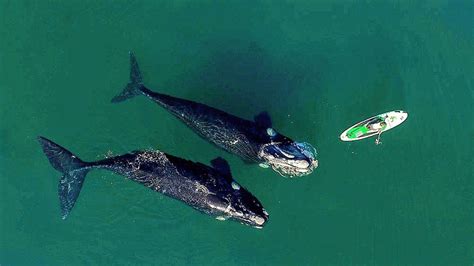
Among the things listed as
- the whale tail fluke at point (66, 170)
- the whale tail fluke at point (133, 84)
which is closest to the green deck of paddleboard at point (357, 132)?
the whale tail fluke at point (133, 84)

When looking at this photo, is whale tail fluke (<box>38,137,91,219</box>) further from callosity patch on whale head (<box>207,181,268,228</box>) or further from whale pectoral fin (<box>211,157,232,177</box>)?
callosity patch on whale head (<box>207,181,268,228</box>)

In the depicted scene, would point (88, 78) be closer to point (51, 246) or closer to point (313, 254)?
point (51, 246)

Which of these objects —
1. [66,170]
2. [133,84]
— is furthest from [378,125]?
[66,170]

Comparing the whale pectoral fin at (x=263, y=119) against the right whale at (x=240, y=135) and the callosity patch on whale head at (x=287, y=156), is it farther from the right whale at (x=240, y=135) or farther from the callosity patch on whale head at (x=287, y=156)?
the callosity patch on whale head at (x=287, y=156)

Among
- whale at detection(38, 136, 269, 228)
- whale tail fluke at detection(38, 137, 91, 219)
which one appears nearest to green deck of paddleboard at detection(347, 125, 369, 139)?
whale at detection(38, 136, 269, 228)

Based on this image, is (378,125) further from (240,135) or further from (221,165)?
(221,165)
